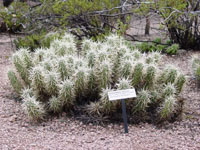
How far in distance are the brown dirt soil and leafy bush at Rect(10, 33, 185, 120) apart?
0.19 meters

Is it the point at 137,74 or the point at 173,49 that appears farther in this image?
the point at 173,49

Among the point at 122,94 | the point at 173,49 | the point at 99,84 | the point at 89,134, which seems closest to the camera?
the point at 122,94

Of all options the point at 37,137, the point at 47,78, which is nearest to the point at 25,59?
the point at 47,78

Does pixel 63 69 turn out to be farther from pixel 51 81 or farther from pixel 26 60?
pixel 26 60

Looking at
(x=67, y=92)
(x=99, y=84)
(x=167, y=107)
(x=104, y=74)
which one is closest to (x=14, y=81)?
(x=67, y=92)

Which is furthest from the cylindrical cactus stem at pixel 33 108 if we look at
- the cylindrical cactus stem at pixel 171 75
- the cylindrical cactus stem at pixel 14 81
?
the cylindrical cactus stem at pixel 171 75

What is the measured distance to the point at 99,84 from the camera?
3.75 metres

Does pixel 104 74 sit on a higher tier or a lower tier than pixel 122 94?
higher

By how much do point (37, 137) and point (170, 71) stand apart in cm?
198

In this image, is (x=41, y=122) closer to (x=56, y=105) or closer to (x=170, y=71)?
(x=56, y=105)

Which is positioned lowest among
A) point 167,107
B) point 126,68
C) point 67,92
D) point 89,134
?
point 89,134

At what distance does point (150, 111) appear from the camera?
390cm

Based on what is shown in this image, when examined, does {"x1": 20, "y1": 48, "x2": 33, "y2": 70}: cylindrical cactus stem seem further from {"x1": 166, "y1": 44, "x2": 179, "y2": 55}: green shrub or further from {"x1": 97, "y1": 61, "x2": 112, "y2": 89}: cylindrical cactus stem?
{"x1": 166, "y1": 44, "x2": 179, "y2": 55}: green shrub

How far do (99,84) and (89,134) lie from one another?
0.68 m
